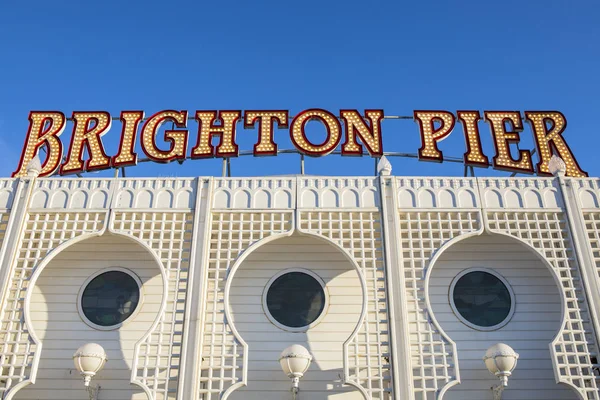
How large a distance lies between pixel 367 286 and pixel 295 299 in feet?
7.63

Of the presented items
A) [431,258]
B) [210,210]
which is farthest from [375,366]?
[210,210]

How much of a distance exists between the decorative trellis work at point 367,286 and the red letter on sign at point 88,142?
778cm

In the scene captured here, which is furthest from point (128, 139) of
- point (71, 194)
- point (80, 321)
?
point (80, 321)

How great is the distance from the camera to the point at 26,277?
1507cm

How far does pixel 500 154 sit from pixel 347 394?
31.3 feet

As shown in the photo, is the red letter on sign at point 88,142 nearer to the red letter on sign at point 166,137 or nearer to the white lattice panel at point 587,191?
the red letter on sign at point 166,137

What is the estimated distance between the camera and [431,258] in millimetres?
14484

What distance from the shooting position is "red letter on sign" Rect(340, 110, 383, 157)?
18.6 meters

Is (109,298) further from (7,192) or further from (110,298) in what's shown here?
(7,192)

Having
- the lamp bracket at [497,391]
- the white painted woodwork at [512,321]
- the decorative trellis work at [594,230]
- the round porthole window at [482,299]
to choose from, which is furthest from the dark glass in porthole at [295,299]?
the decorative trellis work at [594,230]

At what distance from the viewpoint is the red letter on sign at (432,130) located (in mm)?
18703

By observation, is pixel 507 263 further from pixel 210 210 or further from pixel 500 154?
pixel 210 210

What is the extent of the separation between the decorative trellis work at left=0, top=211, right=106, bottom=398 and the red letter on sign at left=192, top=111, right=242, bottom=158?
15.0ft

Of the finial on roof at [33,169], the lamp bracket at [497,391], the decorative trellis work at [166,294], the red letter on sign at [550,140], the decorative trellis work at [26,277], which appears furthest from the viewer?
the red letter on sign at [550,140]
